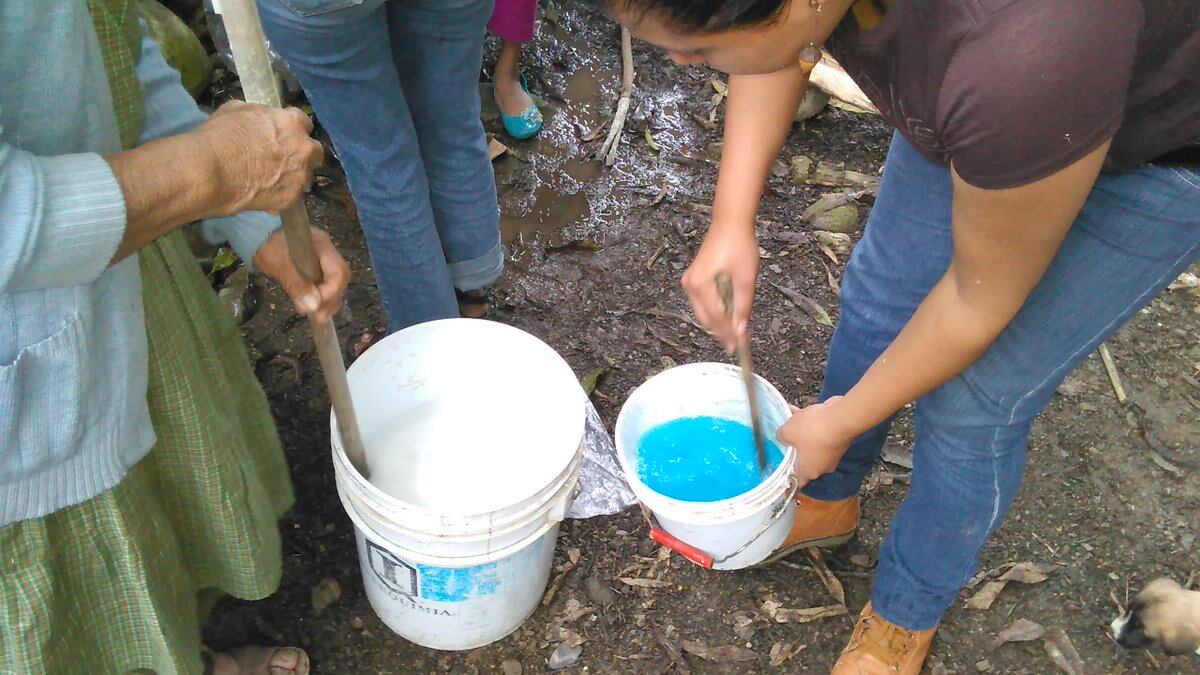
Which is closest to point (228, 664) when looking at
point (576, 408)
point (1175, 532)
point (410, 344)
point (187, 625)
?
point (187, 625)

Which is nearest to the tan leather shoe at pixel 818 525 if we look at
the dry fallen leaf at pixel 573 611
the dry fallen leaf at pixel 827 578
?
the dry fallen leaf at pixel 827 578

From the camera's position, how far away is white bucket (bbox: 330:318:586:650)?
2.06 metres

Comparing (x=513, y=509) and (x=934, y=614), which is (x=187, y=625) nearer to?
(x=513, y=509)

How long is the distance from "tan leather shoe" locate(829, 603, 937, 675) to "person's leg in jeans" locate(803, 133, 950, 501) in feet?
1.49

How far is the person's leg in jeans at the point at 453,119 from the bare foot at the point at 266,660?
1201 mm

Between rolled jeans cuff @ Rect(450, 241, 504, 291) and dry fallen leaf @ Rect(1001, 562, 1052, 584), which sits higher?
rolled jeans cuff @ Rect(450, 241, 504, 291)

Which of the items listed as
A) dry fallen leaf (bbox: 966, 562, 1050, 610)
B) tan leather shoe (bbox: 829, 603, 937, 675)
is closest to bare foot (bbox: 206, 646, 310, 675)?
tan leather shoe (bbox: 829, 603, 937, 675)

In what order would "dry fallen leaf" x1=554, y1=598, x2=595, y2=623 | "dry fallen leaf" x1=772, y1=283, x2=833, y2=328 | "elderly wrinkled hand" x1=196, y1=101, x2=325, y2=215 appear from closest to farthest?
"elderly wrinkled hand" x1=196, y1=101, x2=325, y2=215 < "dry fallen leaf" x1=554, y1=598, x2=595, y2=623 < "dry fallen leaf" x1=772, y1=283, x2=833, y2=328

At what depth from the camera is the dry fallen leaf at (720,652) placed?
252 cm

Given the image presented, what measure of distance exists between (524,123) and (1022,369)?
8.62 ft

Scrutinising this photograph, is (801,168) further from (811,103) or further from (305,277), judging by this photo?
(305,277)

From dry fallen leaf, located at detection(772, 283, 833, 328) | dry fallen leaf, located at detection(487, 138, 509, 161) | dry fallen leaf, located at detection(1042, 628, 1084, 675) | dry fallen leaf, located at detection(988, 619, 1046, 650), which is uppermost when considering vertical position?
dry fallen leaf, located at detection(487, 138, 509, 161)

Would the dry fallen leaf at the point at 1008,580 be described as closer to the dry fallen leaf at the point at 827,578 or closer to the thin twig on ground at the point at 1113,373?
the dry fallen leaf at the point at 827,578

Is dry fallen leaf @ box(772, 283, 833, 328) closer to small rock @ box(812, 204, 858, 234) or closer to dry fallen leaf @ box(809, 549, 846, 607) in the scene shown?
small rock @ box(812, 204, 858, 234)
